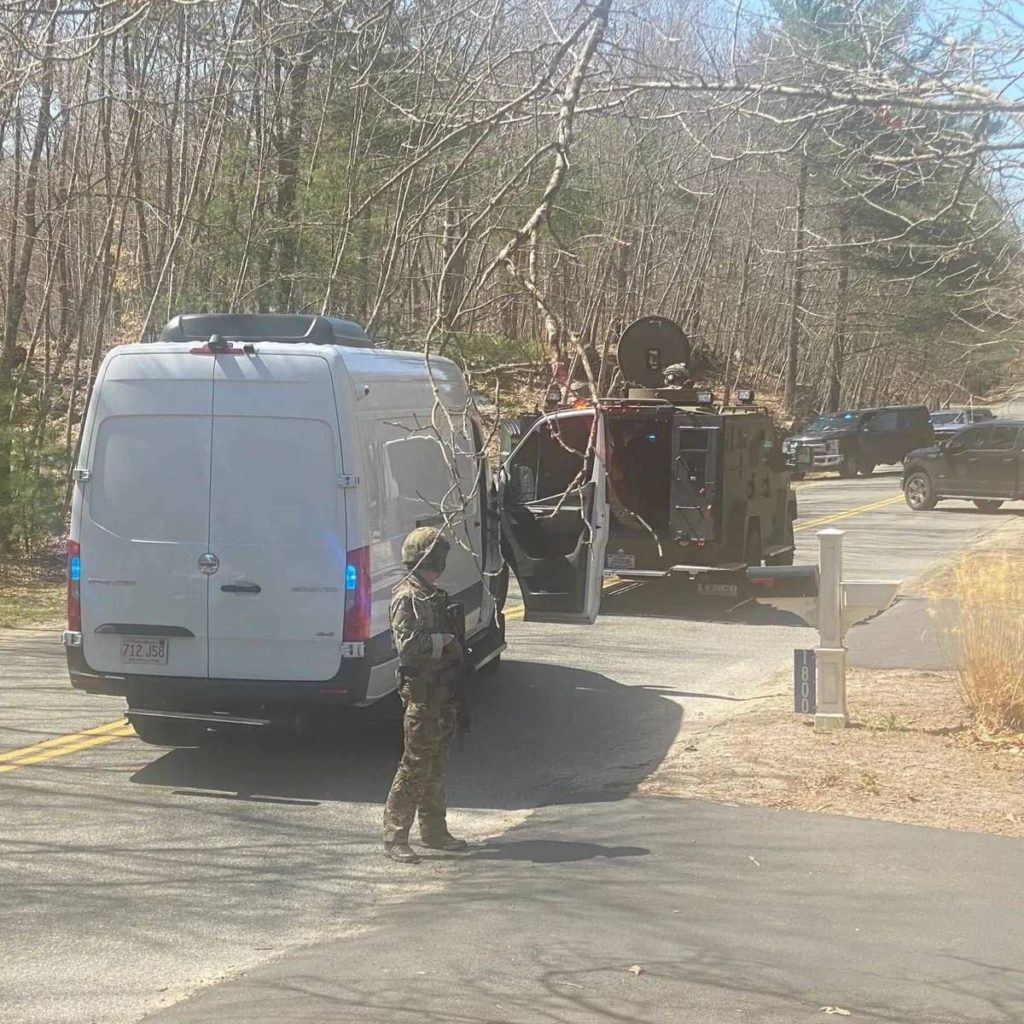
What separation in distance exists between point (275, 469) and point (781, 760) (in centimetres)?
340

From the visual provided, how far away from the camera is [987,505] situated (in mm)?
31062

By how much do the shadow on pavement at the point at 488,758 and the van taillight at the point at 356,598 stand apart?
2.46 feet

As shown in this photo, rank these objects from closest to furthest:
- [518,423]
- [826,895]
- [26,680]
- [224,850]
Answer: [826,895] → [224,850] → [26,680] → [518,423]

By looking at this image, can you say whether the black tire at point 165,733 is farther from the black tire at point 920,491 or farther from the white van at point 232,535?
the black tire at point 920,491

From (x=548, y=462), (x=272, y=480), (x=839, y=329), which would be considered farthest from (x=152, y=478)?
(x=839, y=329)

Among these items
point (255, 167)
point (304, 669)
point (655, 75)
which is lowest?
point (304, 669)

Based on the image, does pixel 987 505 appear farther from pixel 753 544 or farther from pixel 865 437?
pixel 753 544

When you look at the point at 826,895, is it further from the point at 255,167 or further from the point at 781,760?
the point at 255,167

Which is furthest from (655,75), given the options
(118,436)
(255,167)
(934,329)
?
(934,329)

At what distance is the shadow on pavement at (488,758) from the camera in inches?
316

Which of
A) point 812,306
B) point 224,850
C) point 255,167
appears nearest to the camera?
point 224,850

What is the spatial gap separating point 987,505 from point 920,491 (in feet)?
5.32

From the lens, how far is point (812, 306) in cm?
4503

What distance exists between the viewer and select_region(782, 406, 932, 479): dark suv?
42.9 meters
